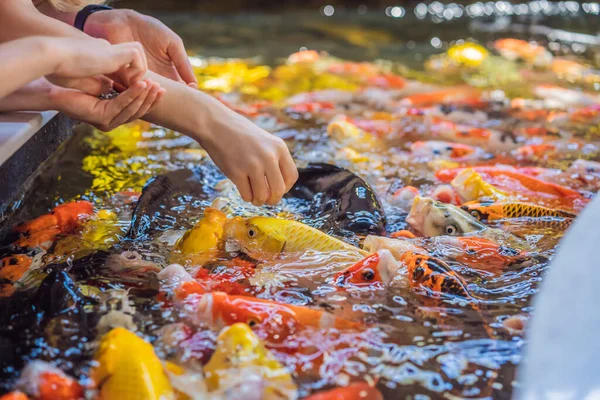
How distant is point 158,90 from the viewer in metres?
1.71

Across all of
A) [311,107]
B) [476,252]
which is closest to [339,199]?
[476,252]

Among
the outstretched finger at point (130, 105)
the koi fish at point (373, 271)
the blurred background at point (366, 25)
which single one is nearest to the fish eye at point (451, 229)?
the koi fish at point (373, 271)

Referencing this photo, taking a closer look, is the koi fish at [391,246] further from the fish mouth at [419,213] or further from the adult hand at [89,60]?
the adult hand at [89,60]

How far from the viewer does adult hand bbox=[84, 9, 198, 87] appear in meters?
2.22

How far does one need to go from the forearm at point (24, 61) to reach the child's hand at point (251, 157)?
454 millimetres

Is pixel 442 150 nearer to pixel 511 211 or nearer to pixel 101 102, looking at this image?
pixel 511 211

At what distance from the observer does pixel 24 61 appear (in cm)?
146

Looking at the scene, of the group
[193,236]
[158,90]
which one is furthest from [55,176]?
[158,90]

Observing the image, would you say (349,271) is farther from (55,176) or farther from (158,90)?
(55,176)

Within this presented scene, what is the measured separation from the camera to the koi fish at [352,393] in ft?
4.25

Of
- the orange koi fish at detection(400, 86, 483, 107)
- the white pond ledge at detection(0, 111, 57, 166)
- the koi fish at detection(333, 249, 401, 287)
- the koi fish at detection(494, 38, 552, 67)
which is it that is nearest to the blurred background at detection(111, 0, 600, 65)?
the koi fish at detection(494, 38, 552, 67)

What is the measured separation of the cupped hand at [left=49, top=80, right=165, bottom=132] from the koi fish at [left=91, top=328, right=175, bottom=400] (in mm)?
606

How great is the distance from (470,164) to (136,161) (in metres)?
1.46

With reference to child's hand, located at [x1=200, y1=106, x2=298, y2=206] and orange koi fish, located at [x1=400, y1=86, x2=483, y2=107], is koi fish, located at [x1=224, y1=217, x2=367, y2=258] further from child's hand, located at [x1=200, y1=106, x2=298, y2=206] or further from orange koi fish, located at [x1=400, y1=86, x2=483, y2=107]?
orange koi fish, located at [x1=400, y1=86, x2=483, y2=107]
